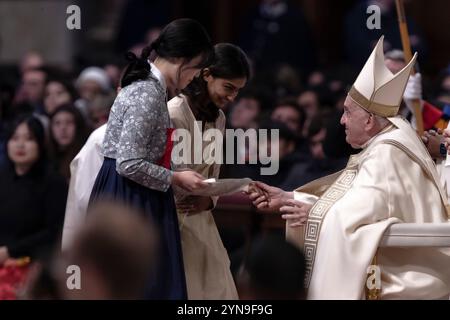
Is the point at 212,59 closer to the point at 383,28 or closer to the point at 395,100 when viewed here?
the point at 395,100

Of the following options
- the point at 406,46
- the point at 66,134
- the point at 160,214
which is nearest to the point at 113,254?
the point at 160,214

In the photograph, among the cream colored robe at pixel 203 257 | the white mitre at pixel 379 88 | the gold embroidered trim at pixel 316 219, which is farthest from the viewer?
the cream colored robe at pixel 203 257

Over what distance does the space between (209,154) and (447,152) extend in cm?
114

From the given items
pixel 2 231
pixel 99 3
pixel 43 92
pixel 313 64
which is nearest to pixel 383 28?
pixel 313 64

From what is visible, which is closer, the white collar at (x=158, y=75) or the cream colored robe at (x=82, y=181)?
the white collar at (x=158, y=75)

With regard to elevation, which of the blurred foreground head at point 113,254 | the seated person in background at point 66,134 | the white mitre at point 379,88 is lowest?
the seated person in background at point 66,134

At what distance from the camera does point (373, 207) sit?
245 inches

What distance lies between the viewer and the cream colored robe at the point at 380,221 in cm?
622

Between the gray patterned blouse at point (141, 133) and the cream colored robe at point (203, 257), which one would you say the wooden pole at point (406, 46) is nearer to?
the cream colored robe at point (203, 257)

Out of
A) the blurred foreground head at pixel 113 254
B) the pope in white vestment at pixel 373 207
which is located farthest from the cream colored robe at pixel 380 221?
the blurred foreground head at pixel 113 254

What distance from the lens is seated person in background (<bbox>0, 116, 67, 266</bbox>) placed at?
806 cm

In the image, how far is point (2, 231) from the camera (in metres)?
8.19

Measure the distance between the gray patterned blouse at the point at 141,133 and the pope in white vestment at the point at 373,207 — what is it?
1.94 feet

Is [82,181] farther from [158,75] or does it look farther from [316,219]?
[316,219]
